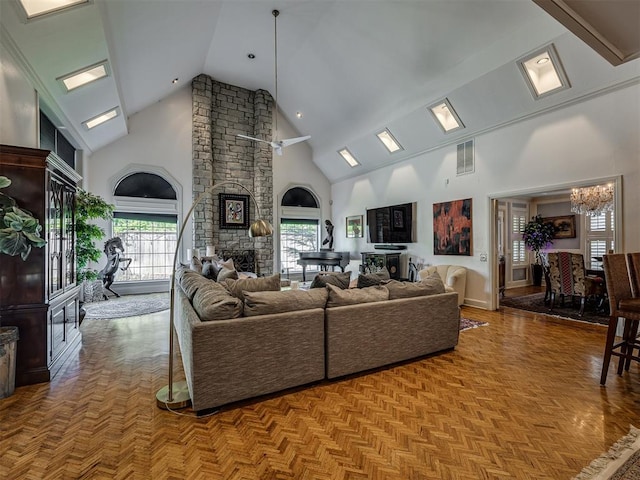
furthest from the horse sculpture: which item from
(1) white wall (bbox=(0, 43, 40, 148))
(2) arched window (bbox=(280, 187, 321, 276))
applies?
(2) arched window (bbox=(280, 187, 321, 276))

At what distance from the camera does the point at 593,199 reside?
18.8ft

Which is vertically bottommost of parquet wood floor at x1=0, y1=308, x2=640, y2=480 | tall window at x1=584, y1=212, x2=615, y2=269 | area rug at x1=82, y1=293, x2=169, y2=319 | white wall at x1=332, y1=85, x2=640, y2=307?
parquet wood floor at x1=0, y1=308, x2=640, y2=480

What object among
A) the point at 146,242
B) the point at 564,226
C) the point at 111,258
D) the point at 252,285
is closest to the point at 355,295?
the point at 252,285

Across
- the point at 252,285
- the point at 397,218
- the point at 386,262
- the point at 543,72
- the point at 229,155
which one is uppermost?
the point at 543,72

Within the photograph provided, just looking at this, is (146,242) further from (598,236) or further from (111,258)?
(598,236)

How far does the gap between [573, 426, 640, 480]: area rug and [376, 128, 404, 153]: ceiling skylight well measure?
6668 millimetres

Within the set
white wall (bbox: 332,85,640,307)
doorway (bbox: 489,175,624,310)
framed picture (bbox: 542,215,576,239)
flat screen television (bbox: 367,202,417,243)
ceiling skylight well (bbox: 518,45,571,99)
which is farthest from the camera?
framed picture (bbox: 542,215,576,239)

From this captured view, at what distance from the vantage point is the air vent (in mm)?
6184

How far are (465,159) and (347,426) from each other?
5.81 meters

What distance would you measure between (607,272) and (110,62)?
6.54m

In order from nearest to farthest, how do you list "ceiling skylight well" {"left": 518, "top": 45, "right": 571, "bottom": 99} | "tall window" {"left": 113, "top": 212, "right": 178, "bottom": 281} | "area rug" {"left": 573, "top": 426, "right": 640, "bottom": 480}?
"area rug" {"left": 573, "top": 426, "right": 640, "bottom": 480} < "ceiling skylight well" {"left": 518, "top": 45, "right": 571, "bottom": 99} < "tall window" {"left": 113, "top": 212, "right": 178, "bottom": 281}

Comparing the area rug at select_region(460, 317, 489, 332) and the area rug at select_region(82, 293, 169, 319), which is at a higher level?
the area rug at select_region(82, 293, 169, 319)

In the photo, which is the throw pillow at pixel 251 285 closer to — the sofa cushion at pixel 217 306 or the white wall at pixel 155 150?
the sofa cushion at pixel 217 306

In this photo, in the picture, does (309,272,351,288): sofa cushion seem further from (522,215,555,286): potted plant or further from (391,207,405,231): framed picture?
(522,215,555,286): potted plant
